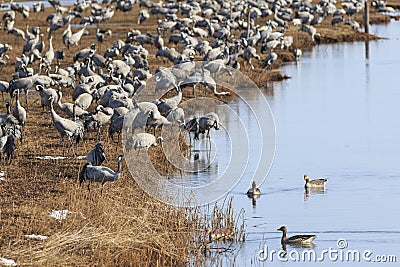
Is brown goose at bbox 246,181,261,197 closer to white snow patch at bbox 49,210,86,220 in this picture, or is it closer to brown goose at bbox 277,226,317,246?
brown goose at bbox 277,226,317,246

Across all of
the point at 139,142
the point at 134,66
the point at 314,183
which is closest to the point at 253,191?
the point at 314,183

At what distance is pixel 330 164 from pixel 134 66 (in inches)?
338

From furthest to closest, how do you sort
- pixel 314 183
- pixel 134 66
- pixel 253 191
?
pixel 134 66, pixel 314 183, pixel 253 191

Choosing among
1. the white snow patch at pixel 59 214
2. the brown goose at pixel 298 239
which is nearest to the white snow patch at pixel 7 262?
the white snow patch at pixel 59 214

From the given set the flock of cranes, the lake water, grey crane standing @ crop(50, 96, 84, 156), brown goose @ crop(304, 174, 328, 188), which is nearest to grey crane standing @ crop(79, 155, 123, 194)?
the flock of cranes

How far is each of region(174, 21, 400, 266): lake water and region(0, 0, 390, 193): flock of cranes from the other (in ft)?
3.39

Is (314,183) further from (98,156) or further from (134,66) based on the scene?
(134,66)

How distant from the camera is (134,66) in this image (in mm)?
21516

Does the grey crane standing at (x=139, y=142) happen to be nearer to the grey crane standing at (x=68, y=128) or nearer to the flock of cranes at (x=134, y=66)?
the flock of cranes at (x=134, y=66)

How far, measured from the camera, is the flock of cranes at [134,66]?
13883 millimetres

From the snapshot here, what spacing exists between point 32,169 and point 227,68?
9.06m

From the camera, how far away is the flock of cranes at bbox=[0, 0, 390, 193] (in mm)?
A: 13883

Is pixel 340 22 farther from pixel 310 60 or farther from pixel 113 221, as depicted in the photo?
pixel 113 221

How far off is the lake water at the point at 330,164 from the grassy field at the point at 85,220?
67cm
